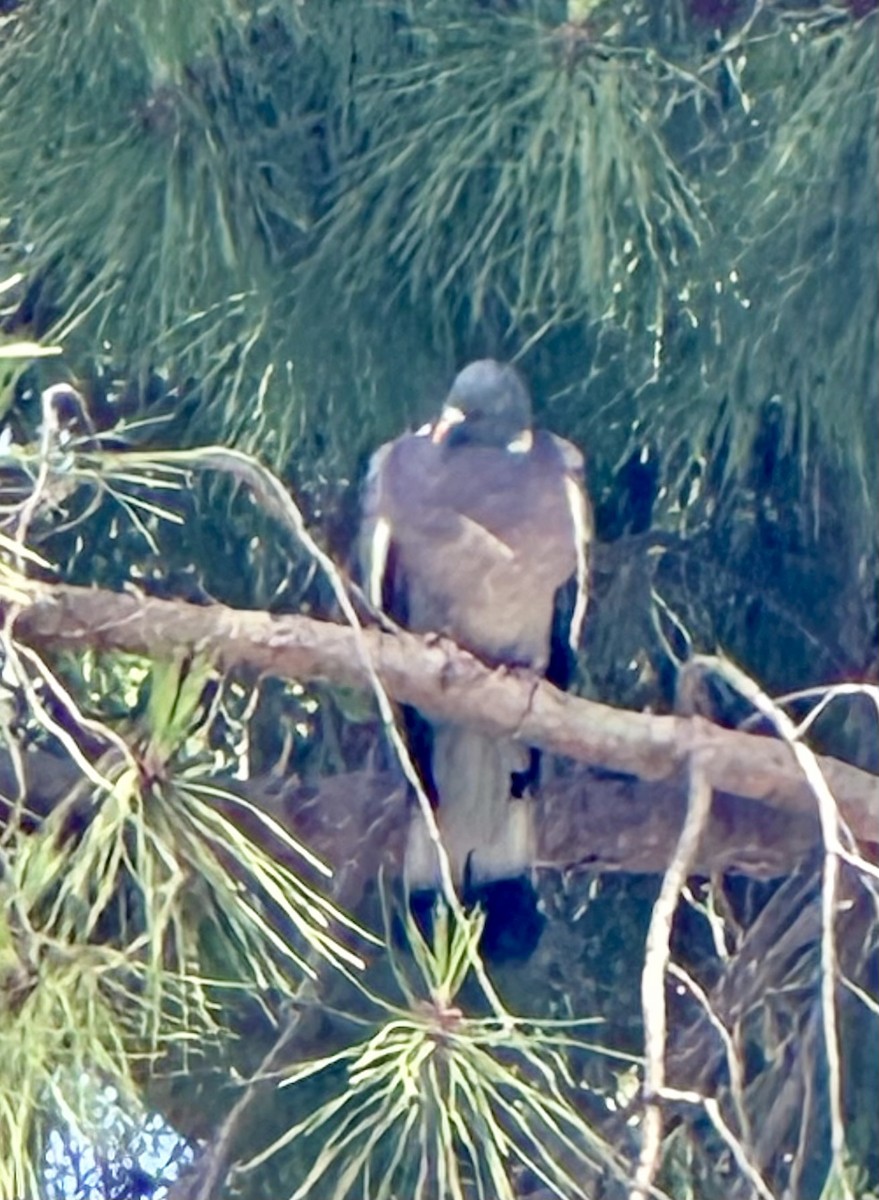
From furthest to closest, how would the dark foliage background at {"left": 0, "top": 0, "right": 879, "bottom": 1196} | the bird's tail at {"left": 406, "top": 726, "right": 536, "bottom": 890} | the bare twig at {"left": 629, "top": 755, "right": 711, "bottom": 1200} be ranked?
the bird's tail at {"left": 406, "top": 726, "right": 536, "bottom": 890} < the dark foliage background at {"left": 0, "top": 0, "right": 879, "bottom": 1196} < the bare twig at {"left": 629, "top": 755, "right": 711, "bottom": 1200}

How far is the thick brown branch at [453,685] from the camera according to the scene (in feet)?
4.72

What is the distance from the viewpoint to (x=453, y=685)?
60.9 inches

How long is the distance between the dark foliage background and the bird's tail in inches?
2.9

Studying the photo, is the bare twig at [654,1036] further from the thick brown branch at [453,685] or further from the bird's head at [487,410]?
the bird's head at [487,410]

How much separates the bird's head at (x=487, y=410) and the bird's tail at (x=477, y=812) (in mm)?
220

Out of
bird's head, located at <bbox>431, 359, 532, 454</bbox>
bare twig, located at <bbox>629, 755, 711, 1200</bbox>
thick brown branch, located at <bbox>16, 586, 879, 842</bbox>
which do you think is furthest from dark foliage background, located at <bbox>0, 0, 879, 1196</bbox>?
bare twig, located at <bbox>629, 755, 711, 1200</bbox>

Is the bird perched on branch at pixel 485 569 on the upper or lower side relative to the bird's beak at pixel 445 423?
lower

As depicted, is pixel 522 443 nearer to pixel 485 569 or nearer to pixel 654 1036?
pixel 485 569

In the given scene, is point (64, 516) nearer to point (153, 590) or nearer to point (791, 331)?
point (153, 590)

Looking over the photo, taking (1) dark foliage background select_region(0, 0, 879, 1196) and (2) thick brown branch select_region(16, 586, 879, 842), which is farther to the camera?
(1) dark foliage background select_region(0, 0, 879, 1196)

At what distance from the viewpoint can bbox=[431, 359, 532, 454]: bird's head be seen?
1763mm

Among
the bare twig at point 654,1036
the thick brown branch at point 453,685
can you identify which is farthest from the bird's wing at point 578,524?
the bare twig at point 654,1036

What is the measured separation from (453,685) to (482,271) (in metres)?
Answer: 0.29

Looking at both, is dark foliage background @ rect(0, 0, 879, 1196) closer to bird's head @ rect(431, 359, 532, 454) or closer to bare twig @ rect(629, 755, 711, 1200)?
bird's head @ rect(431, 359, 532, 454)
